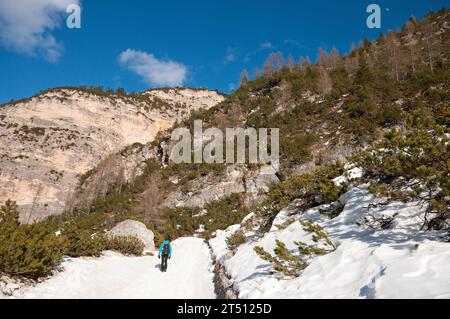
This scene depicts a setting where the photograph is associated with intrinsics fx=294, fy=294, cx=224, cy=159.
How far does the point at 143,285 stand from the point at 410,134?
7281 millimetres

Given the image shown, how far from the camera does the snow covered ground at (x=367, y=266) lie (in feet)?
10.9

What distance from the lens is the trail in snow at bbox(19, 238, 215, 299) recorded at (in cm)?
667

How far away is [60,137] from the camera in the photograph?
71625 millimetres

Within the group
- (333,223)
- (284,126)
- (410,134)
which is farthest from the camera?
(284,126)

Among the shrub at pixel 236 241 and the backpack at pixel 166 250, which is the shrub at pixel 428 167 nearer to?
the shrub at pixel 236 241

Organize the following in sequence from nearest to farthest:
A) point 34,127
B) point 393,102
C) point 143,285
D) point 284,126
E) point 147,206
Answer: point 143,285, point 393,102, point 147,206, point 284,126, point 34,127

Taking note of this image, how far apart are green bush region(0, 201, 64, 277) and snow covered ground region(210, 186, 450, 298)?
464 cm

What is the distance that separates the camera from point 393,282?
3402mm

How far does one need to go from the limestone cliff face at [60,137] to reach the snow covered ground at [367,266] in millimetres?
67334

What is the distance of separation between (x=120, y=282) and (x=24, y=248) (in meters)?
2.62

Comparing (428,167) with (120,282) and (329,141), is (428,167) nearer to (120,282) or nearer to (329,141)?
(120,282)

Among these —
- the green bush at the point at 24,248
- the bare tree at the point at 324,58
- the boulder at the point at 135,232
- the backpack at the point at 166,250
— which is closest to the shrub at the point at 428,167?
the green bush at the point at 24,248
